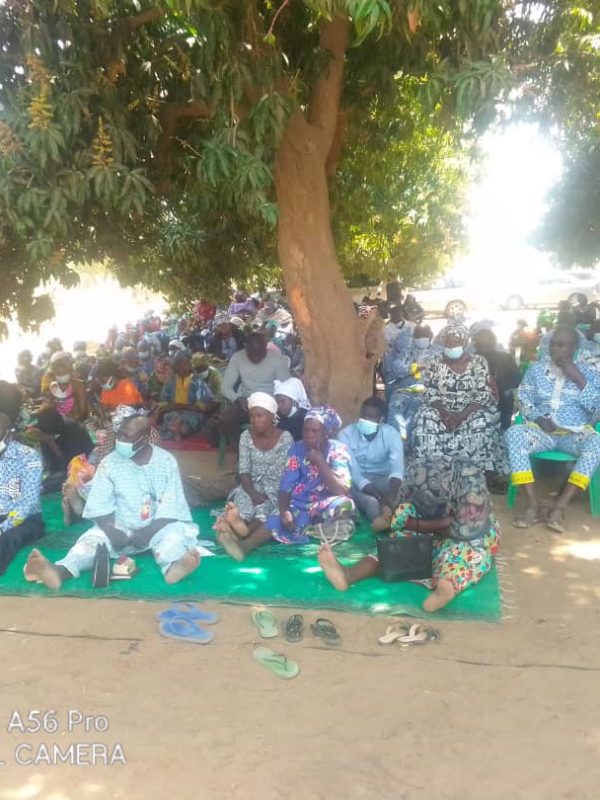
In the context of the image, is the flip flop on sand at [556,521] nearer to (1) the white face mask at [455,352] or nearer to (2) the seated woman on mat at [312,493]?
(1) the white face mask at [455,352]

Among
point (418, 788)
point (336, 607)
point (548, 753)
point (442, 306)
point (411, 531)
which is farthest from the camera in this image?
point (442, 306)

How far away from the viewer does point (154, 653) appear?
3.87 metres

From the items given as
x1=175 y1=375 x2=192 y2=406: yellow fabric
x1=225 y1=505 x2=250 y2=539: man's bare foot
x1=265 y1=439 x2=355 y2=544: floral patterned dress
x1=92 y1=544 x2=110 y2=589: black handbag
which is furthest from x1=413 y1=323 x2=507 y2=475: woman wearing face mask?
x1=175 y1=375 x2=192 y2=406: yellow fabric

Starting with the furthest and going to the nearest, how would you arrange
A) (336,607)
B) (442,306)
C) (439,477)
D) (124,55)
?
1. (442,306)
2. (124,55)
3. (439,477)
4. (336,607)

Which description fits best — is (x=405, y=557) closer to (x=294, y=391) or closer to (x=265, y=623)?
(x=265, y=623)

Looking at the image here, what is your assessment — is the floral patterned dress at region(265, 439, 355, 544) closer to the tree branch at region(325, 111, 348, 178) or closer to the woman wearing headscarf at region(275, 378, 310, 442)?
the woman wearing headscarf at region(275, 378, 310, 442)

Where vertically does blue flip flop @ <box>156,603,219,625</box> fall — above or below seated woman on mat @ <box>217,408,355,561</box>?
below

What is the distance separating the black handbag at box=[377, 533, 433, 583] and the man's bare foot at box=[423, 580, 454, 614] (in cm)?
35

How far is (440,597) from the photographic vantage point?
418 centimetres

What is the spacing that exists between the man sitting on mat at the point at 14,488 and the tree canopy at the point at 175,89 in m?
1.40

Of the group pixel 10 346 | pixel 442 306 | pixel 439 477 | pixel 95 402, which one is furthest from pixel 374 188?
pixel 442 306

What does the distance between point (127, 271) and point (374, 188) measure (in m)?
3.84

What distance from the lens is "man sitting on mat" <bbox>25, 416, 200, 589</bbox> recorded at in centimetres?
480

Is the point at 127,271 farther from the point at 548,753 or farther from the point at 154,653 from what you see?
the point at 548,753
